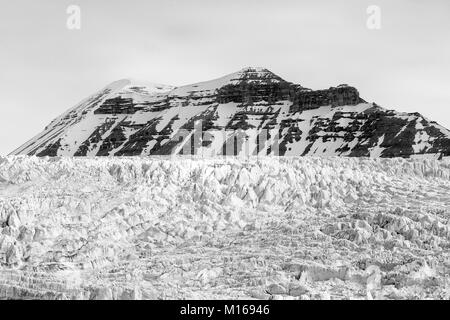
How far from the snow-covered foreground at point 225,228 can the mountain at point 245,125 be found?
86.6 metres

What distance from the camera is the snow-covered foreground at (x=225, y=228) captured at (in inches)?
1566

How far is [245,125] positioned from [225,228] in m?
121

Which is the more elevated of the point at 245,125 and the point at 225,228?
the point at 245,125

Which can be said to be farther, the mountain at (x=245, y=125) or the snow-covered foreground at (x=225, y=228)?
the mountain at (x=245, y=125)

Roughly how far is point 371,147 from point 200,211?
103 meters

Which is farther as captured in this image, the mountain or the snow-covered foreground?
the mountain

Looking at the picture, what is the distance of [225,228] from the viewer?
157 ft

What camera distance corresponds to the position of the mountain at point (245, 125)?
493ft

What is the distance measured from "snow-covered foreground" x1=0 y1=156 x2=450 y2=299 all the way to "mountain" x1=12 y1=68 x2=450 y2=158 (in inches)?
3410

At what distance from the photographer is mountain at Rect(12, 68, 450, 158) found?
150138mm

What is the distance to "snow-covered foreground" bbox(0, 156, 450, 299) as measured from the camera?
39781 mm
